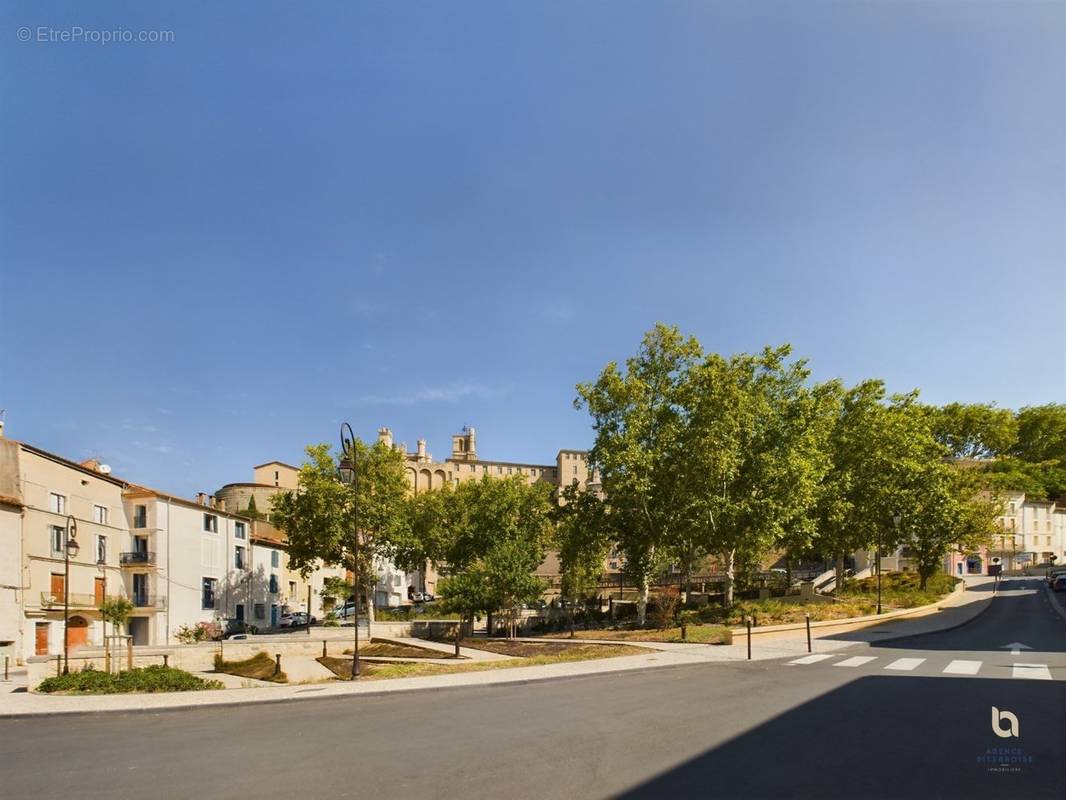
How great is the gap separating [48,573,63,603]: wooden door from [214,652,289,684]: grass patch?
19276 millimetres

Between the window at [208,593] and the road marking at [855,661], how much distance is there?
44337 mm

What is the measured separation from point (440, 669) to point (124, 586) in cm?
3616

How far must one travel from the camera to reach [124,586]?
158 feet

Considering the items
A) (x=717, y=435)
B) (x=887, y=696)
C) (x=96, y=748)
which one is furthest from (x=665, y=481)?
(x=96, y=748)

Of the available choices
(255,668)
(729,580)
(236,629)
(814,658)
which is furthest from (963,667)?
(236,629)

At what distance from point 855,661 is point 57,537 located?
4198 cm

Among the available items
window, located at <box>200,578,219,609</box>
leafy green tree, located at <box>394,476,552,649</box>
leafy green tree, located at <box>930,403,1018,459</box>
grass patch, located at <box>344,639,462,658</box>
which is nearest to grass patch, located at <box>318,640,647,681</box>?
grass patch, located at <box>344,639,462,658</box>

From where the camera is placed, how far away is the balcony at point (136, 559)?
158 feet

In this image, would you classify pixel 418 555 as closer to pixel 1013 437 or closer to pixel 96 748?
pixel 96 748

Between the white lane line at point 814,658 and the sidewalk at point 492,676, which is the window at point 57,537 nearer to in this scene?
the sidewalk at point 492,676

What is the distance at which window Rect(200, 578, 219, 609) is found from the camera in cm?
5138

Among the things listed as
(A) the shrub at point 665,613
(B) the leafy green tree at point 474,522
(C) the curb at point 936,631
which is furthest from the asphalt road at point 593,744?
(B) the leafy green tree at point 474,522

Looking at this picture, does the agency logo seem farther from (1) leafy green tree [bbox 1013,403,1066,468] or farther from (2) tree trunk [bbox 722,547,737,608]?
(1) leafy green tree [bbox 1013,403,1066,468]

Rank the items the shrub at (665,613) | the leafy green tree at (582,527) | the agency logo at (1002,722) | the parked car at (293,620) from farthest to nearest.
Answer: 1. the parked car at (293,620)
2. the leafy green tree at (582,527)
3. the shrub at (665,613)
4. the agency logo at (1002,722)
